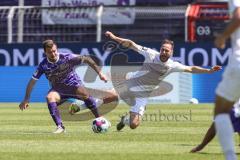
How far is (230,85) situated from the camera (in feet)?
27.9

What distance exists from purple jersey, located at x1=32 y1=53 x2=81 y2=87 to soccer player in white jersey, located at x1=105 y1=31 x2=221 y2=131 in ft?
3.50

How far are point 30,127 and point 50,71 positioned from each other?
187 centimetres

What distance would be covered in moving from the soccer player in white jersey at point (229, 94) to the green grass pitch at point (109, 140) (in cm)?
251

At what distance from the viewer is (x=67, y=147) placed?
41.2 ft

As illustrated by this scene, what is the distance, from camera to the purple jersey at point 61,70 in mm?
16086

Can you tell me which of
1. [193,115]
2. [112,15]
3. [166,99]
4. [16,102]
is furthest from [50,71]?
[112,15]

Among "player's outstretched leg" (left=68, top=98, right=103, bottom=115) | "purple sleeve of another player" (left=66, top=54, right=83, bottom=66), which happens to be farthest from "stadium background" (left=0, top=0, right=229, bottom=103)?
"purple sleeve of another player" (left=66, top=54, right=83, bottom=66)

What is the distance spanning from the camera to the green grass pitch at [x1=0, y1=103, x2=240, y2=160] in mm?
11375

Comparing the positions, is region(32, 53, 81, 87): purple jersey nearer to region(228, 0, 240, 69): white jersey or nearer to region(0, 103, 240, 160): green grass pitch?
region(0, 103, 240, 160): green grass pitch

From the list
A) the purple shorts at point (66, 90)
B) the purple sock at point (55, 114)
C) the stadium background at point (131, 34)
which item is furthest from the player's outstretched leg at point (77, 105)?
the stadium background at point (131, 34)

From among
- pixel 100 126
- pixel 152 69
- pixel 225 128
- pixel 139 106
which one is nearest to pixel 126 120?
pixel 139 106

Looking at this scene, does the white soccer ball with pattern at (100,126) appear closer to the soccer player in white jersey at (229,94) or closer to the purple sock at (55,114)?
the purple sock at (55,114)

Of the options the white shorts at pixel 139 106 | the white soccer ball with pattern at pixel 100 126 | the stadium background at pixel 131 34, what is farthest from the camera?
the stadium background at pixel 131 34

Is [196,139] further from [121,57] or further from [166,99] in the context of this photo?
[121,57]
